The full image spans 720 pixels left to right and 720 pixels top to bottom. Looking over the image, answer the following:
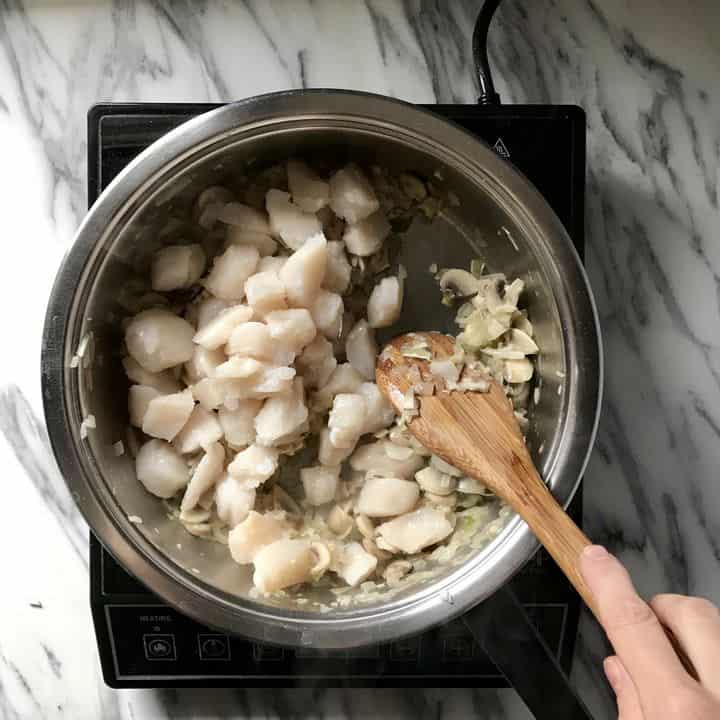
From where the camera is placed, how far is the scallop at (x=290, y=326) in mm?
988

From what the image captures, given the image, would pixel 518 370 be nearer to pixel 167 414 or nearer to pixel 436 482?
pixel 436 482

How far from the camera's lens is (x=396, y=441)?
1058 millimetres

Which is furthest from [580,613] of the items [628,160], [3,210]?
[3,210]

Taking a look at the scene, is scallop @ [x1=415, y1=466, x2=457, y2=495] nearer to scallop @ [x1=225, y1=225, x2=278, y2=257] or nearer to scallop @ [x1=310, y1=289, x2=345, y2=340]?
scallop @ [x1=310, y1=289, x2=345, y2=340]

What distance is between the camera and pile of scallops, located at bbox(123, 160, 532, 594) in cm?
99

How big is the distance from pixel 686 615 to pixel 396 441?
15.6 inches

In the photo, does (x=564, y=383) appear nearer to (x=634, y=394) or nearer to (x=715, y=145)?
(x=634, y=394)

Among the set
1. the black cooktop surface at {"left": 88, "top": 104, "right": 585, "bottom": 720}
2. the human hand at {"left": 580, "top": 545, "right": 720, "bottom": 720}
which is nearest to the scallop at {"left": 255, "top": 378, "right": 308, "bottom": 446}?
the black cooktop surface at {"left": 88, "top": 104, "right": 585, "bottom": 720}

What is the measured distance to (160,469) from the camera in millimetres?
1005

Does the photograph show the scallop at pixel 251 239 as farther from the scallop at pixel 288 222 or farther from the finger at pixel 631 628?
the finger at pixel 631 628

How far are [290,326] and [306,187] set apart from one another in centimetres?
17

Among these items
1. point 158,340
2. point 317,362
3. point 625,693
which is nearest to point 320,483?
point 317,362

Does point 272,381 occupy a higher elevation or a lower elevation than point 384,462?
higher

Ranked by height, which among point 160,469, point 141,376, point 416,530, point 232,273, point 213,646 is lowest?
point 213,646
